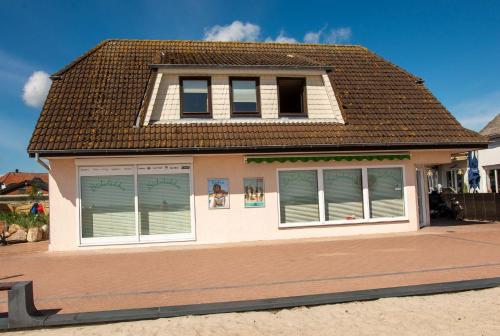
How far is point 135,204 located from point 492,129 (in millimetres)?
21998

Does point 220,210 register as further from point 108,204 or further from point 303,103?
point 303,103

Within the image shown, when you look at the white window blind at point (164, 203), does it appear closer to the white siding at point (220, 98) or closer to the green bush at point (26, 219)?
the white siding at point (220, 98)

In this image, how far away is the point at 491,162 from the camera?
25078mm

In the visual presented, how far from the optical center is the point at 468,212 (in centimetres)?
1938

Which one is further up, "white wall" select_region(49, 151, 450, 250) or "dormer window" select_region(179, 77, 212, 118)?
"dormer window" select_region(179, 77, 212, 118)

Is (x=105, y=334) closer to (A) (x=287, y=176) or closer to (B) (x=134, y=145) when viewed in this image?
(B) (x=134, y=145)

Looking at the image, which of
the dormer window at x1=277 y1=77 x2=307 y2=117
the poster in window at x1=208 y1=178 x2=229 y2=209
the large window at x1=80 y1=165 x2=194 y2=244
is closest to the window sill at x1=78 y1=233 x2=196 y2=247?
the large window at x1=80 y1=165 x2=194 y2=244

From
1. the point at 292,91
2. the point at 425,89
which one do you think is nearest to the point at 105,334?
the point at 292,91

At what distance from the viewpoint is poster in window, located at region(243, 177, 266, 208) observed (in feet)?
45.5

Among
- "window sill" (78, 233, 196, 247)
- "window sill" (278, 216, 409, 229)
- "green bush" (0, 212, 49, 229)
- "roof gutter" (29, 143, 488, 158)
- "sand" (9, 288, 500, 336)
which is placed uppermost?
"roof gutter" (29, 143, 488, 158)

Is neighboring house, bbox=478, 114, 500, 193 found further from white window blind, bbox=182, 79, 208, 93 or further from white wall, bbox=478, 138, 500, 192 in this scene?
white window blind, bbox=182, 79, 208, 93

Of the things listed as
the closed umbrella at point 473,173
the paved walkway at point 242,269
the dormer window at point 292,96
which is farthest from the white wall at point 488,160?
the dormer window at point 292,96

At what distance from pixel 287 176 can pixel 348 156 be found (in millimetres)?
2131

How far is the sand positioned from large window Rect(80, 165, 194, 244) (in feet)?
25.2
